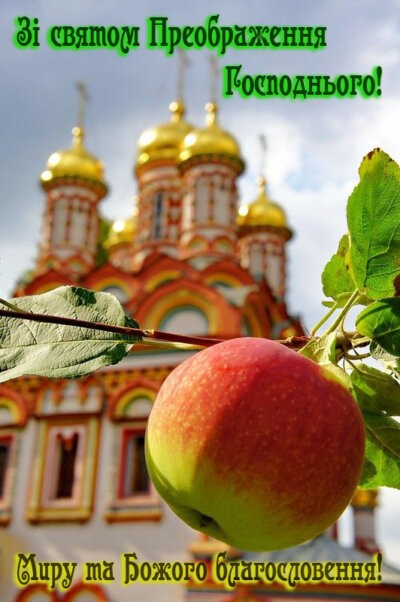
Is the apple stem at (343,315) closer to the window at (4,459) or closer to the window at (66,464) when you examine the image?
the window at (66,464)

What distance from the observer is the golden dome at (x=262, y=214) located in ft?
38.5

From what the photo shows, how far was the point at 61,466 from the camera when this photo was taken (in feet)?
28.9

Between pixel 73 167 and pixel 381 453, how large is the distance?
10.8 m

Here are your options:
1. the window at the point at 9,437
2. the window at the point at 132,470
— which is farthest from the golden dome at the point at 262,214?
the window at the point at 9,437

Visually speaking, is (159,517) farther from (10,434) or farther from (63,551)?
(10,434)

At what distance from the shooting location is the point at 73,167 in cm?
1106

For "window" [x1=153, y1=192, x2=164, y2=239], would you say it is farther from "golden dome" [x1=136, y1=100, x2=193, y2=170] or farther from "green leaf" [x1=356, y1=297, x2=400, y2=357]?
"green leaf" [x1=356, y1=297, x2=400, y2=357]

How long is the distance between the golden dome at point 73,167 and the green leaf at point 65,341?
35.0ft

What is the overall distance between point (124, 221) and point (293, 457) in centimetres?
1243

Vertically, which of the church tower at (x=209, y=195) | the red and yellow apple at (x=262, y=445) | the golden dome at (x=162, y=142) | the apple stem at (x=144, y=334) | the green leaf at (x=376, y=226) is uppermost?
the golden dome at (x=162, y=142)

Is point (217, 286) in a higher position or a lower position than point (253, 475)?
higher

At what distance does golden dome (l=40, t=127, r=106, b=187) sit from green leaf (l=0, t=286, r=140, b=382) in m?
10.7

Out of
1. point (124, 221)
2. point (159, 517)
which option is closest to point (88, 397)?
point (159, 517)

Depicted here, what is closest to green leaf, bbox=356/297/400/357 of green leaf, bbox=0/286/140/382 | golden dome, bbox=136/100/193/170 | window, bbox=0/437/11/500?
green leaf, bbox=0/286/140/382
